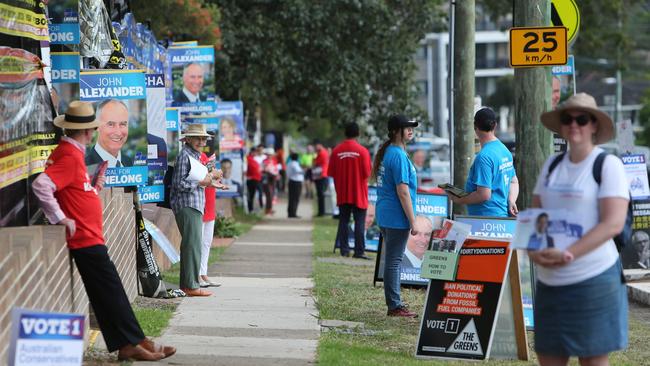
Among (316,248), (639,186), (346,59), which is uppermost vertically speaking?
(346,59)

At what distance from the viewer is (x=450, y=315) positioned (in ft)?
29.3

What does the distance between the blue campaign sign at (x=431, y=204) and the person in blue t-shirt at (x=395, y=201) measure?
3.25m

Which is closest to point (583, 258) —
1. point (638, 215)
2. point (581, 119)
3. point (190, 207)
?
point (581, 119)

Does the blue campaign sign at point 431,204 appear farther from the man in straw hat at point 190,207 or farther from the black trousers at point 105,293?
the black trousers at point 105,293

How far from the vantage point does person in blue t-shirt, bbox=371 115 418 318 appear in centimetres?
1048

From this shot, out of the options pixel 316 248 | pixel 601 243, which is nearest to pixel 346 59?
pixel 316 248

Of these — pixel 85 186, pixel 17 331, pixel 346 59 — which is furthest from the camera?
pixel 346 59

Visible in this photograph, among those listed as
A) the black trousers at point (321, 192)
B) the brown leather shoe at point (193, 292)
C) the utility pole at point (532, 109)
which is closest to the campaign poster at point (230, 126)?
the black trousers at point (321, 192)

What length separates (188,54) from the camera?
742 inches

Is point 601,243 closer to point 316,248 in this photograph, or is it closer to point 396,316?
point 396,316

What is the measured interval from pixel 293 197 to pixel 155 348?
854 inches

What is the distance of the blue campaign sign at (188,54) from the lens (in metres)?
18.8

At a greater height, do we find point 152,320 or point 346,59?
point 346,59

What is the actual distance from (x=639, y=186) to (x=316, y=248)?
6.02 m
